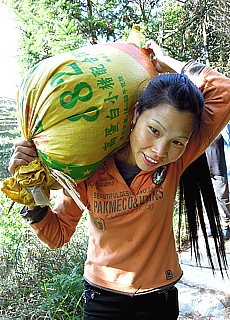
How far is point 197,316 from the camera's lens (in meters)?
2.72

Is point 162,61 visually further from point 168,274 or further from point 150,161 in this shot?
point 168,274

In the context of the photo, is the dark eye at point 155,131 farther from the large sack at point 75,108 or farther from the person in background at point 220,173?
the person in background at point 220,173

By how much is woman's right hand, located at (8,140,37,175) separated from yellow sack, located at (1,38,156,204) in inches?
1.1

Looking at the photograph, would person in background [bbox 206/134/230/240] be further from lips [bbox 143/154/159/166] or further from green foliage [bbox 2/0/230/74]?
lips [bbox 143/154/159/166]

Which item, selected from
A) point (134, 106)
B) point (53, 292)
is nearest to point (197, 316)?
point (53, 292)

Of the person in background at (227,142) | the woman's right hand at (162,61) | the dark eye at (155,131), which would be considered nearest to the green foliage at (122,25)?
the person in background at (227,142)

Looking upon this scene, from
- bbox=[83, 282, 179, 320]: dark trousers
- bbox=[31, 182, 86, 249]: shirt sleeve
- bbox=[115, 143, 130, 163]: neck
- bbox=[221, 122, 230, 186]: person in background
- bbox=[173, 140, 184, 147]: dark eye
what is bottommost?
bbox=[221, 122, 230, 186]: person in background

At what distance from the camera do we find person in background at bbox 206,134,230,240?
3.91 metres

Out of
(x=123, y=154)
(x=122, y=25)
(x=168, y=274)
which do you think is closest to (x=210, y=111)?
(x=123, y=154)

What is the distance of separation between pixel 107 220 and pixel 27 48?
13.1ft

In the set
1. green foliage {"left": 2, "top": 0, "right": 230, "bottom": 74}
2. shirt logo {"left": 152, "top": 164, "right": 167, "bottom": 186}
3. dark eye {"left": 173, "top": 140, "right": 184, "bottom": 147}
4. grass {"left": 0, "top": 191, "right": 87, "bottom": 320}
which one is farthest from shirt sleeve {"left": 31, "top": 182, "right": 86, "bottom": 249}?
green foliage {"left": 2, "top": 0, "right": 230, "bottom": 74}

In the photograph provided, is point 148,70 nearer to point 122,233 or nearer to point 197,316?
point 122,233

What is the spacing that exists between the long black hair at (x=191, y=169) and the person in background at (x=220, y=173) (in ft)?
7.38

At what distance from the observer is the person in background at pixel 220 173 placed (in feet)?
12.8
